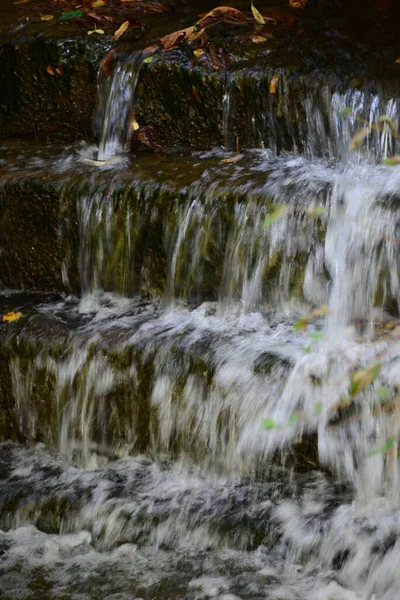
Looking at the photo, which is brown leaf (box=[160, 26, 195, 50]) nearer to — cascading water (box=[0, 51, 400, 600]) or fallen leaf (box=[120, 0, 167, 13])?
cascading water (box=[0, 51, 400, 600])

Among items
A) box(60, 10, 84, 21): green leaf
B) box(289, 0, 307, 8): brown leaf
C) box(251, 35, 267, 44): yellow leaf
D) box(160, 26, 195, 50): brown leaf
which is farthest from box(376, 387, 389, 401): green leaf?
box(60, 10, 84, 21): green leaf

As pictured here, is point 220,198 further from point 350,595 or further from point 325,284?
point 350,595

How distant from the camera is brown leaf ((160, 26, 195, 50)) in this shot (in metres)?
5.49

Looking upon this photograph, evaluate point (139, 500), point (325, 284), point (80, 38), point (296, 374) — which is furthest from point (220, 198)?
point (80, 38)

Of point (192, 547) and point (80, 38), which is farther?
point (80, 38)

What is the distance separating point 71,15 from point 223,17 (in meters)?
1.12

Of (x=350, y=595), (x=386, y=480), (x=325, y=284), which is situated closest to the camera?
(x=350, y=595)

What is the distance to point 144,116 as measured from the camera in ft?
17.9

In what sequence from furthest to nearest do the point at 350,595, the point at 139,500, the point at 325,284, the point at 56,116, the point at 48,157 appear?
the point at 56,116 < the point at 48,157 < the point at 325,284 < the point at 139,500 < the point at 350,595

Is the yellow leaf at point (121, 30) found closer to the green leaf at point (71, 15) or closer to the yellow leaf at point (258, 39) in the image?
the green leaf at point (71, 15)

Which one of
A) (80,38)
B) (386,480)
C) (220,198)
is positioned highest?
(80,38)

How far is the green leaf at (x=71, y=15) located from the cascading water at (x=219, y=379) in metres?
1.44

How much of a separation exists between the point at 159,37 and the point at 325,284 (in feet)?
7.54

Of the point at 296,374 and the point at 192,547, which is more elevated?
the point at 296,374
